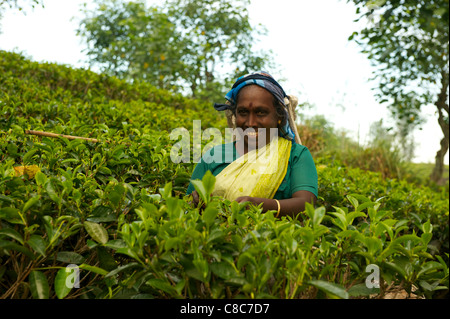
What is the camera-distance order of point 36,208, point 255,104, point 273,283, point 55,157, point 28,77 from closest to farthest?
point 273,283, point 36,208, point 55,157, point 255,104, point 28,77

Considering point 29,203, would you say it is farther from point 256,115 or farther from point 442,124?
point 442,124

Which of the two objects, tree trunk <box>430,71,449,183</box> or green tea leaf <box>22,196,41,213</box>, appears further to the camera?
tree trunk <box>430,71,449,183</box>

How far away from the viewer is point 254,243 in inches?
53.8

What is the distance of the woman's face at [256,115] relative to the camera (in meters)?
2.55

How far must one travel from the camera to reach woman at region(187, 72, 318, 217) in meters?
2.38

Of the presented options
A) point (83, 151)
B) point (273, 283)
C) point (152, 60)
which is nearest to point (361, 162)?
point (152, 60)

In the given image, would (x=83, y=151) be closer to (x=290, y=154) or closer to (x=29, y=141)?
(x=29, y=141)

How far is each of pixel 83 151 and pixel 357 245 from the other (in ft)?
6.34

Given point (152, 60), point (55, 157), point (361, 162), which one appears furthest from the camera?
point (152, 60)

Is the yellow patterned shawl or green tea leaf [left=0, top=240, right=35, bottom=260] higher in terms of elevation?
the yellow patterned shawl

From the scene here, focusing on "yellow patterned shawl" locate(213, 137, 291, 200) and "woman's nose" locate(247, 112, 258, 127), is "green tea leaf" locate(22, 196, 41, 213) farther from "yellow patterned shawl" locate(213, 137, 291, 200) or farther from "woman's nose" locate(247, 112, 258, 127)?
"woman's nose" locate(247, 112, 258, 127)

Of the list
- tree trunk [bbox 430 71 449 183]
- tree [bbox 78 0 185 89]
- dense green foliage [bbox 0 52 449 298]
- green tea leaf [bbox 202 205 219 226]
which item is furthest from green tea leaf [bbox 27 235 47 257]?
tree trunk [bbox 430 71 449 183]

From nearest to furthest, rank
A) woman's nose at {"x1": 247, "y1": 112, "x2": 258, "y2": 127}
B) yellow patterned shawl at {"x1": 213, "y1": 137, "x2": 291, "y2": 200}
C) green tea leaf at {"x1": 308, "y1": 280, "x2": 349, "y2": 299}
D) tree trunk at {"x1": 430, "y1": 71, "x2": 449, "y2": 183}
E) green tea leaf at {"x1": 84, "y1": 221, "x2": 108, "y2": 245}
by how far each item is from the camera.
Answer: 1. green tea leaf at {"x1": 308, "y1": 280, "x2": 349, "y2": 299}
2. green tea leaf at {"x1": 84, "y1": 221, "x2": 108, "y2": 245}
3. yellow patterned shawl at {"x1": 213, "y1": 137, "x2": 291, "y2": 200}
4. woman's nose at {"x1": 247, "y1": 112, "x2": 258, "y2": 127}
5. tree trunk at {"x1": 430, "y1": 71, "x2": 449, "y2": 183}
